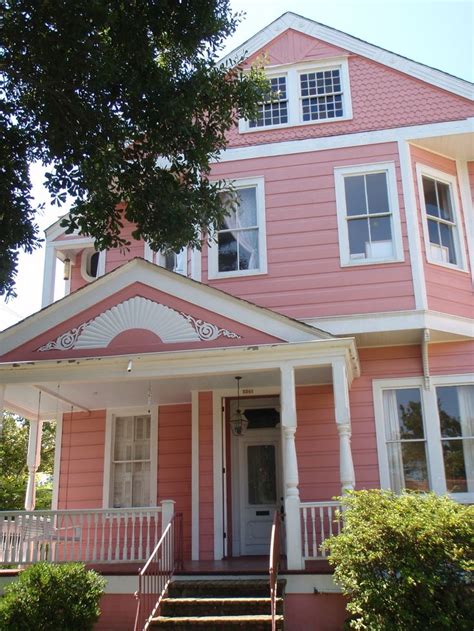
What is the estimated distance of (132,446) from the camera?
12445 mm

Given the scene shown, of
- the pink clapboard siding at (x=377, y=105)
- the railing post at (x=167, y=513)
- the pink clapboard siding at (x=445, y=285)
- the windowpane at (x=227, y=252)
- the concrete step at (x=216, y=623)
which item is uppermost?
the pink clapboard siding at (x=377, y=105)

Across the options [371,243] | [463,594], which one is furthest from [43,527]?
[371,243]

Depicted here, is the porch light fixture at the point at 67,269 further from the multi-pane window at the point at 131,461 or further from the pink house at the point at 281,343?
the multi-pane window at the point at 131,461

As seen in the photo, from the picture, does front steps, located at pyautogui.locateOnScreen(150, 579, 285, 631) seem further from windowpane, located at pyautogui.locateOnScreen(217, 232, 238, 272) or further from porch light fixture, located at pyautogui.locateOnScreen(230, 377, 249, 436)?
windowpane, located at pyautogui.locateOnScreen(217, 232, 238, 272)

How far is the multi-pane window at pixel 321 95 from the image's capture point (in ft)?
42.1

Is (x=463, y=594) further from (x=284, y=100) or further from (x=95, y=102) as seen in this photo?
(x=284, y=100)

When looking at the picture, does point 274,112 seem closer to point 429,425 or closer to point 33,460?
point 429,425

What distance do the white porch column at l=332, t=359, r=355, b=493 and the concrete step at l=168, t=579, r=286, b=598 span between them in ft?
5.27

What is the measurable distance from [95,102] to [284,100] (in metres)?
5.42

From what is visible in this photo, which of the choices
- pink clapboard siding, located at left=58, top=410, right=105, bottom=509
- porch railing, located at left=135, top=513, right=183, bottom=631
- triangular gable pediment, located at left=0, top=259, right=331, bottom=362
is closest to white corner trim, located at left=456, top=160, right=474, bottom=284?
triangular gable pediment, located at left=0, top=259, right=331, bottom=362

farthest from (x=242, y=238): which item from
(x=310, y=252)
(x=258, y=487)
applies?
(x=258, y=487)

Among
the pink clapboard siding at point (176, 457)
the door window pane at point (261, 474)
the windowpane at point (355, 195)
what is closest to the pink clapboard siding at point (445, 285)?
the windowpane at point (355, 195)

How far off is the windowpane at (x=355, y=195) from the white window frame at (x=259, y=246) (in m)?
1.61

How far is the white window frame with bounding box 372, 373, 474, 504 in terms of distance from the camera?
1071 centimetres
